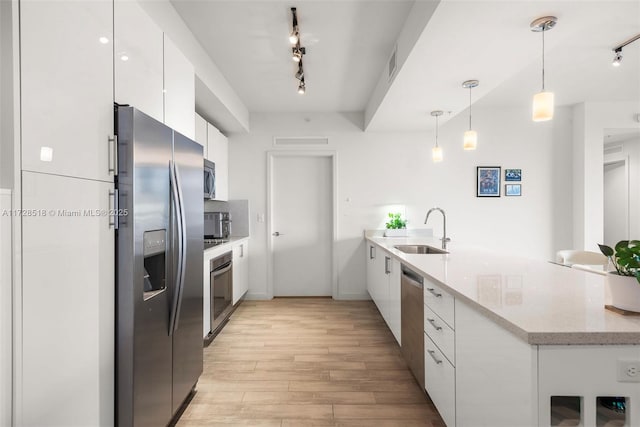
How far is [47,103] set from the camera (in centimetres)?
110

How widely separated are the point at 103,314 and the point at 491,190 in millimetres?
4710

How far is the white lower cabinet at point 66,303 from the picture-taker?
1028 millimetres

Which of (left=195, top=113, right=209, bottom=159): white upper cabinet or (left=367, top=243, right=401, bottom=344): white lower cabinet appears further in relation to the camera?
(left=195, top=113, right=209, bottom=159): white upper cabinet

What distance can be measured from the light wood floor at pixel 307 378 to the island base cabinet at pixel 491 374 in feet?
2.33

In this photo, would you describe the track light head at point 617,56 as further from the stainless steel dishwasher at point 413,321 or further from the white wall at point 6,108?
the white wall at point 6,108

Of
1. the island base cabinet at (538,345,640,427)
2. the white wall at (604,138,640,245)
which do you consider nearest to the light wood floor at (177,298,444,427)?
the island base cabinet at (538,345,640,427)

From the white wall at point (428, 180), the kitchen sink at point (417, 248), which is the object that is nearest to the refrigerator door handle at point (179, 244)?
the kitchen sink at point (417, 248)

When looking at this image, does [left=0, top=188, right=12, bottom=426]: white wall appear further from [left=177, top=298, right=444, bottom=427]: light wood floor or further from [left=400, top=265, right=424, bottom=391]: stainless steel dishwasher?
[left=400, top=265, right=424, bottom=391]: stainless steel dishwasher

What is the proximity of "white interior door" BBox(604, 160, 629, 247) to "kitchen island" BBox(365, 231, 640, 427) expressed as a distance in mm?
5087

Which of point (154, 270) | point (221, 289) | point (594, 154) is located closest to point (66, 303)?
point (154, 270)

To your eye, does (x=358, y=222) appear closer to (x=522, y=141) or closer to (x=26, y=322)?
(x=522, y=141)

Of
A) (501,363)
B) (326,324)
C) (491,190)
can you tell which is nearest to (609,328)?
(501,363)

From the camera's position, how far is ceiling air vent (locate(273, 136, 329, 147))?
4719mm

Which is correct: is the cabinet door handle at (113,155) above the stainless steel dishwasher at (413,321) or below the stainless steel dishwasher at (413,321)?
above
